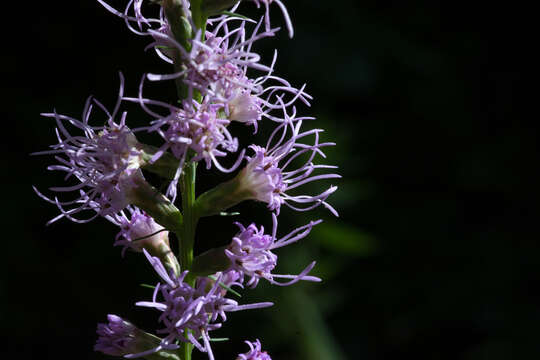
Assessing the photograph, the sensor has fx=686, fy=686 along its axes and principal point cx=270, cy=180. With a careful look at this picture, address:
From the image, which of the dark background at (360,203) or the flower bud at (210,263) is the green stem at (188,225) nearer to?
the flower bud at (210,263)

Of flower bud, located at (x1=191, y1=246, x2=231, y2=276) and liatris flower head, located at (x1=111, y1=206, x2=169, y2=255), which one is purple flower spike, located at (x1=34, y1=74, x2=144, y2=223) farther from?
flower bud, located at (x1=191, y1=246, x2=231, y2=276)

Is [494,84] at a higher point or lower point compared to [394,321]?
higher

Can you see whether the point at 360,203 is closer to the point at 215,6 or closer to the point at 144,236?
the point at 144,236

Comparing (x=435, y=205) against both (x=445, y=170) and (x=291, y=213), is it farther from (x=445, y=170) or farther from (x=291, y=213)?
(x=291, y=213)

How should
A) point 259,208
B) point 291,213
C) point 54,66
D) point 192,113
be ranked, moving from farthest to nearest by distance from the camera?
point 54,66, point 259,208, point 291,213, point 192,113

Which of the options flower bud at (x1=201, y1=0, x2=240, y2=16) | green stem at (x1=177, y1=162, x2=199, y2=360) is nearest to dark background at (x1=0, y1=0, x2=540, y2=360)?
green stem at (x1=177, y1=162, x2=199, y2=360)

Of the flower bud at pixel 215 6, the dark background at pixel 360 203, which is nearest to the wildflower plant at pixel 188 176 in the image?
the flower bud at pixel 215 6

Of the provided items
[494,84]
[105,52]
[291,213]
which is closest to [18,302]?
[105,52]

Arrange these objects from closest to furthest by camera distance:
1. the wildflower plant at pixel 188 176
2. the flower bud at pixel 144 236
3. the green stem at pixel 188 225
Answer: the wildflower plant at pixel 188 176 < the green stem at pixel 188 225 < the flower bud at pixel 144 236
